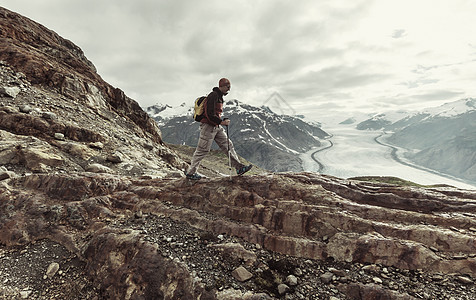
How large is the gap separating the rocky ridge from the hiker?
0.98 metres

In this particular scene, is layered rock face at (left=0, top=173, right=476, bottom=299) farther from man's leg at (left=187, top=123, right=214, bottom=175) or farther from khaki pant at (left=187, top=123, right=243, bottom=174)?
man's leg at (left=187, top=123, right=214, bottom=175)

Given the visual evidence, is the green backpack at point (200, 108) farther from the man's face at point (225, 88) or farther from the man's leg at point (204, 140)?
the man's face at point (225, 88)

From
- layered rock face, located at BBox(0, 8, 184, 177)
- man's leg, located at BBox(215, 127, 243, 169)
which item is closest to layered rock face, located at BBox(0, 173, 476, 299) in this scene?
man's leg, located at BBox(215, 127, 243, 169)

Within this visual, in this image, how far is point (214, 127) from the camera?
10.3 metres

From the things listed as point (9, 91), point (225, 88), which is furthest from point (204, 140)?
point (9, 91)

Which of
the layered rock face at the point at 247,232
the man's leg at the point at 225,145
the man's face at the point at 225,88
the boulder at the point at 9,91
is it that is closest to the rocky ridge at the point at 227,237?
the layered rock face at the point at 247,232

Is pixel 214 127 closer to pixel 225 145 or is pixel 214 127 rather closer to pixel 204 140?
pixel 204 140

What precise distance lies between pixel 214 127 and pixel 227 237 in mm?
5148

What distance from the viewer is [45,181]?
10.5 metres

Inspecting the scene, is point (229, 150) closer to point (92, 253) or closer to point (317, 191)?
point (317, 191)

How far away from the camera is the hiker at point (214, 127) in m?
9.70

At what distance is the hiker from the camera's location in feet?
31.8

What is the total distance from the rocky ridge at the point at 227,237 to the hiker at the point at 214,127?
0.98 meters

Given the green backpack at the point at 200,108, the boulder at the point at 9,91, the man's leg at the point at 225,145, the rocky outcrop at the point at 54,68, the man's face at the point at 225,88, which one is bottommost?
the man's leg at the point at 225,145
